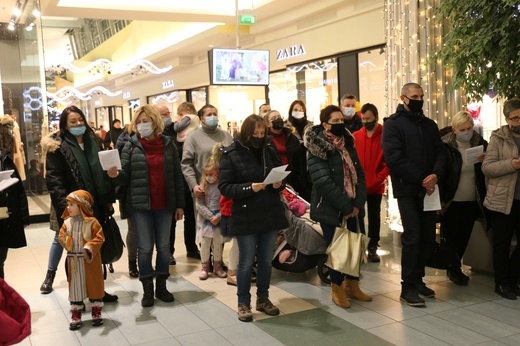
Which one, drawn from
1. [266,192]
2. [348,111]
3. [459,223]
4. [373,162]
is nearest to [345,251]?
[266,192]

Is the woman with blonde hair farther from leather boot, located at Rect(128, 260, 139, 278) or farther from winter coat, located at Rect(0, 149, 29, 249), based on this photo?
leather boot, located at Rect(128, 260, 139, 278)

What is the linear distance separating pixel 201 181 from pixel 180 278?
3.24ft

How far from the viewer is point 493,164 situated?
4.65 metres

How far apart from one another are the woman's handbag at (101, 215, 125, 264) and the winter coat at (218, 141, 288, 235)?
3.65 feet

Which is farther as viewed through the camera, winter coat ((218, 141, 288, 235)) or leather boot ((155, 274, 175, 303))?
leather boot ((155, 274, 175, 303))

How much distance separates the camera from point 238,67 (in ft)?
34.7

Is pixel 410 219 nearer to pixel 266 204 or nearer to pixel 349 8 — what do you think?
pixel 266 204

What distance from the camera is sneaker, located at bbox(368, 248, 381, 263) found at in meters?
6.00

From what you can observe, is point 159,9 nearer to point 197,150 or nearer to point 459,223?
point 197,150

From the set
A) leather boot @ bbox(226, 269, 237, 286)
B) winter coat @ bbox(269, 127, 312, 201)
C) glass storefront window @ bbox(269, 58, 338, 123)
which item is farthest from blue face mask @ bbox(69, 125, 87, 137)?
glass storefront window @ bbox(269, 58, 338, 123)

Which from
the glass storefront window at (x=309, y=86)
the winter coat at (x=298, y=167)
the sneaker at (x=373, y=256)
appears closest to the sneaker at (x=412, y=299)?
the sneaker at (x=373, y=256)

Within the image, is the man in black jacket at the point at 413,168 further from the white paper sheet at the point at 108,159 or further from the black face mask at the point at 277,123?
the white paper sheet at the point at 108,159

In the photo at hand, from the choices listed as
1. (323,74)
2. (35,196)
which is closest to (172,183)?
(35,196)

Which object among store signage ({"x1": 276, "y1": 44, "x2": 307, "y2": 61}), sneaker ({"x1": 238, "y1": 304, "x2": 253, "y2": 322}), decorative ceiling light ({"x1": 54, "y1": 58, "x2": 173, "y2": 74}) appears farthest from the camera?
decorative ceiling light ({"x1": 54, "y1": 58, "x2": 173, "y2": 74})
